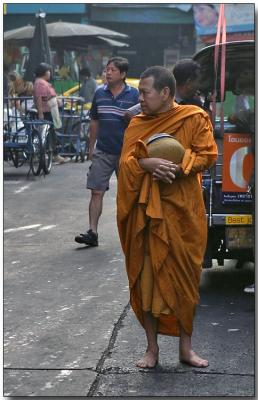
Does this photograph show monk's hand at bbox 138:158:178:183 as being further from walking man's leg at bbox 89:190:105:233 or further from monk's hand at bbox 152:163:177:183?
walking man's leg at bbox 89:190:105:233

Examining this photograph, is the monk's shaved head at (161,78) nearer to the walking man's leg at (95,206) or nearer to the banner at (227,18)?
the walking man's leg at (95,206)

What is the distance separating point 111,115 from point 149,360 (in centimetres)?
430

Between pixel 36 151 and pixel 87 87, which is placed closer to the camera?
pixel 36 151

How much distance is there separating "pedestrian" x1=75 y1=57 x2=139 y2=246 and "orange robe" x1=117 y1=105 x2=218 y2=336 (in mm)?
3922

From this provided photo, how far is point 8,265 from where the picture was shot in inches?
338

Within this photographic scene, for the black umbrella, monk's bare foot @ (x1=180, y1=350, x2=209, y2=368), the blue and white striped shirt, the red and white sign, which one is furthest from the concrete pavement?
the black umbrella

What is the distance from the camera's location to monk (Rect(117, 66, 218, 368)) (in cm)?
523

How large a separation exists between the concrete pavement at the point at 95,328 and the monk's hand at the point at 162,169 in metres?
1.11

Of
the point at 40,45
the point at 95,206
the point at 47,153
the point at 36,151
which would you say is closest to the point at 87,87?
the point at 40,45

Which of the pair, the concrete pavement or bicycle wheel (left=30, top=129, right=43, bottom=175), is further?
bicycle wheel (left=30, top=129, right=43, bottom=175)

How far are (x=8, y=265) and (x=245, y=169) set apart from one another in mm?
2662

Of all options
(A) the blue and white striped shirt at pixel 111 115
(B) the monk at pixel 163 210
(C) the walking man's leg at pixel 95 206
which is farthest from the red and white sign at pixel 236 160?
(C) the walking man's leg at pixel 95 206

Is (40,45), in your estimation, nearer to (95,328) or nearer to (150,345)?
(95,328)

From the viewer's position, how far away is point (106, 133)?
9.29m
